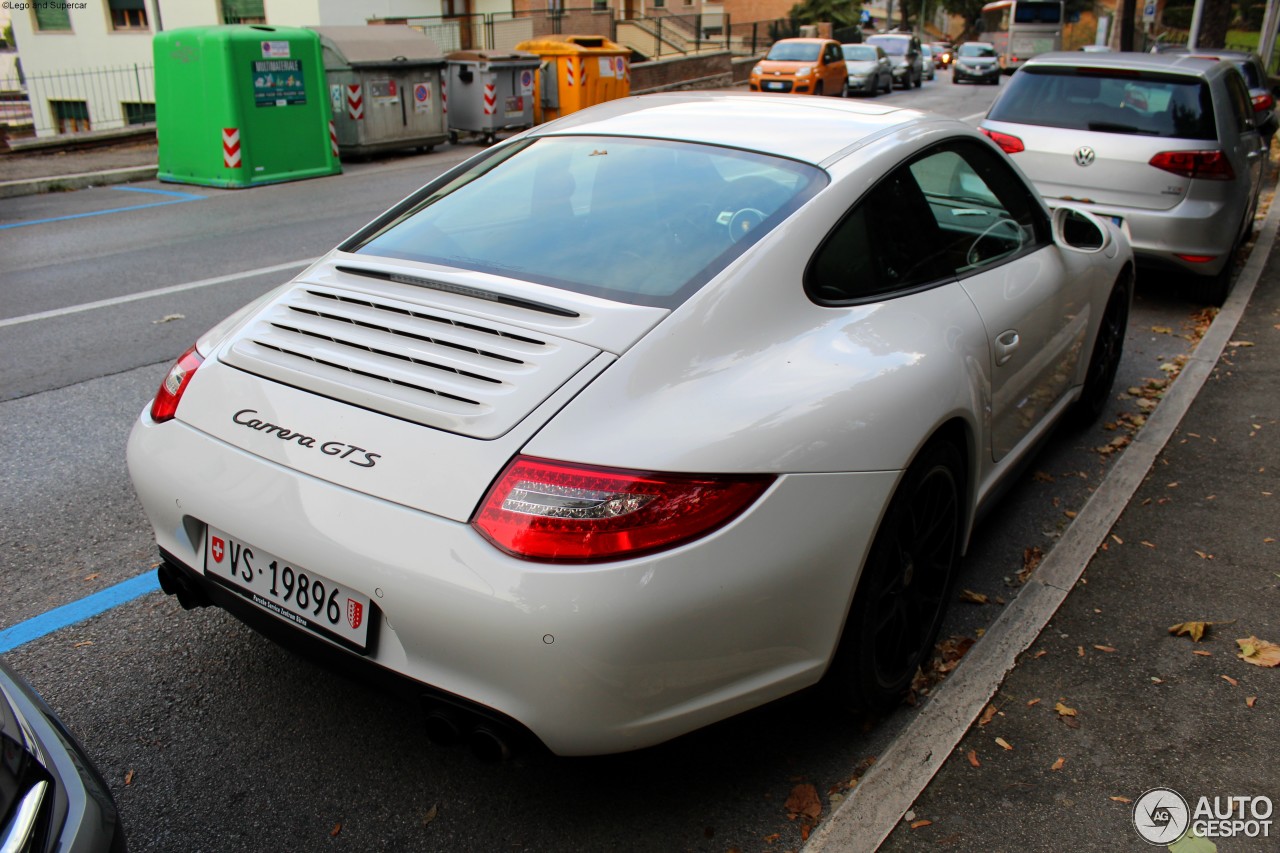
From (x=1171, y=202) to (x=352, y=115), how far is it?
457 inches

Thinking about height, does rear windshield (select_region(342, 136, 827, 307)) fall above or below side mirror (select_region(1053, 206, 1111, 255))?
above

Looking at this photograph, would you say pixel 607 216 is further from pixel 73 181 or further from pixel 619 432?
pixel 73 181

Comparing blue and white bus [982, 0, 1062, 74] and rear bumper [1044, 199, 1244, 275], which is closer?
rear bumper [1044, 199, 1244, 275]

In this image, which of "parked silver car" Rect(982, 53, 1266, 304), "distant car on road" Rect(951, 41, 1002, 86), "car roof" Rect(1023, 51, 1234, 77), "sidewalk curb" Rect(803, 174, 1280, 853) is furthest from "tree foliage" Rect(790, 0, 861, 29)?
"sidewalk curb" Rect(803, 174, 1280, 853)

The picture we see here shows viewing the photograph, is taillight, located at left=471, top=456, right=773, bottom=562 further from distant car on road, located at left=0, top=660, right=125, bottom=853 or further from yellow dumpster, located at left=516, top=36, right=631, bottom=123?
yellow dumpster, located at left=516, top=36, right=631, bottom=123

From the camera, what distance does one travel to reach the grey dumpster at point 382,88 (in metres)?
15.2

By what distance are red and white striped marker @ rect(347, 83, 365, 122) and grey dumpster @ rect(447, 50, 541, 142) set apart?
281 centimetres

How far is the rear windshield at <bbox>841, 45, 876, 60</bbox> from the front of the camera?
31234 millimetres

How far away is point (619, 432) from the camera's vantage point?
228 centimetres

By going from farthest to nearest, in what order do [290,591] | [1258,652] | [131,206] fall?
[131,206] → [1258,652] → [290,591]

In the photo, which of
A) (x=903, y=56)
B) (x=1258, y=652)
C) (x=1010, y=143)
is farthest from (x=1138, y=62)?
(x=903, y=56)

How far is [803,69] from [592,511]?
86.8 feet

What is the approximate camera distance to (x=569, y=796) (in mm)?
2682

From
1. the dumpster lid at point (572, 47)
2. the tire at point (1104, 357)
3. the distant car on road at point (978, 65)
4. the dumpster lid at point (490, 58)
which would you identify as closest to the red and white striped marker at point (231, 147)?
the dumpster lid at point (490, 58)
